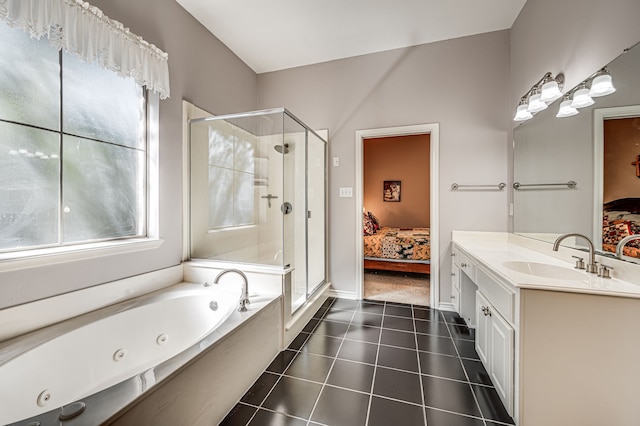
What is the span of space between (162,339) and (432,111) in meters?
3.13

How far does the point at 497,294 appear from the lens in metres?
1.44

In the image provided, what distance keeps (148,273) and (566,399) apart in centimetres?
252

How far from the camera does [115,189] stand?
1.77 m

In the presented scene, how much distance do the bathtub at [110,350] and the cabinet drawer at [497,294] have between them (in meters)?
1.43

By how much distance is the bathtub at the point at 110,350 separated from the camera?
1.05 meters

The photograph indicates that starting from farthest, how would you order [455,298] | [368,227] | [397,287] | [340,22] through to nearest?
1. [368,227]
2. [397,287]
3. [455,298]
4. [340,22]

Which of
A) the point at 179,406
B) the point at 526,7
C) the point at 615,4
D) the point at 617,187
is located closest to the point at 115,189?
the point at 179,406

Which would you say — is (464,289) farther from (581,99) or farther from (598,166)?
(581,99)

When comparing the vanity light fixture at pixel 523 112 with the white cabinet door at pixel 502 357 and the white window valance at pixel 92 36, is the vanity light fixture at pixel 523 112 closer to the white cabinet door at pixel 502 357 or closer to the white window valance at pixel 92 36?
the white cabinet door at pixel 502 357

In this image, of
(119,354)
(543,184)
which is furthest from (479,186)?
(119,354)

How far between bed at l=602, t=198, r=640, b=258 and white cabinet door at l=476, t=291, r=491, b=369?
2.21 ft

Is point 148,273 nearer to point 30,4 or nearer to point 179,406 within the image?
point 179,406

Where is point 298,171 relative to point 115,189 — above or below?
above

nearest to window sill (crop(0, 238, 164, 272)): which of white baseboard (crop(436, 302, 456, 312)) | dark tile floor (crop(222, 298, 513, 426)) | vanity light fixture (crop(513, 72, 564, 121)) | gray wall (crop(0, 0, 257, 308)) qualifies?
gray wall (crop(0, 0, 257, 308))
